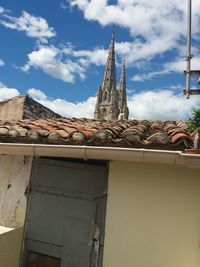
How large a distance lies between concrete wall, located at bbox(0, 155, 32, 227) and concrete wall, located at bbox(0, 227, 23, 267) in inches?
8.9

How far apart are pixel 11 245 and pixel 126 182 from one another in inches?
72.1

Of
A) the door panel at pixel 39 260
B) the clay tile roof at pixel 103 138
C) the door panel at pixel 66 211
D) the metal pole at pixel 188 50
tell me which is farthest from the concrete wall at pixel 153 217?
the metal pole at pixel 188 50

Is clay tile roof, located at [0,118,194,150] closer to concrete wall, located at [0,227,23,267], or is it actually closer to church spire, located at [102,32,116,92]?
concrete wall, located at [0,227,23,267]

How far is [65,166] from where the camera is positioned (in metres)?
4.51

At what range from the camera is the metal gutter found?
10.7ft

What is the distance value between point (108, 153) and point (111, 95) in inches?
3148

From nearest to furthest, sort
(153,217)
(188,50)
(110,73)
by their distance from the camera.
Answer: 1. (153,217)
2. (188,50)
3. (110,73)

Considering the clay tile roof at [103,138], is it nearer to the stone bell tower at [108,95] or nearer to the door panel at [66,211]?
the door panel at [66,211]

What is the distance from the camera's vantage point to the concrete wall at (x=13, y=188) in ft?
15.0

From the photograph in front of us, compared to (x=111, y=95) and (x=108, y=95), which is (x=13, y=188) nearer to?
(x=111, y=95)

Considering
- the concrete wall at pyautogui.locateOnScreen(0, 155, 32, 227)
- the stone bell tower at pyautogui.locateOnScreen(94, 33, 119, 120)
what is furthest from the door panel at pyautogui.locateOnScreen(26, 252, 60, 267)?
the stone bell tower at pyautogui.locateOnScreen(94, 33, 119, 120)

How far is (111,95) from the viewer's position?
82750 millimetres

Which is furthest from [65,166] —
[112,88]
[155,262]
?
[112,88]

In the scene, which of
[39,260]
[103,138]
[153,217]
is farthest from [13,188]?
[153,217]
